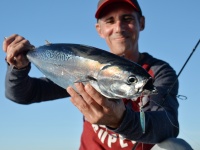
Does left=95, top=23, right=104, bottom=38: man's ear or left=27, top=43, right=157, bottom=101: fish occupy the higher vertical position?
left=27, top=43, right=157, bottom=101: fish

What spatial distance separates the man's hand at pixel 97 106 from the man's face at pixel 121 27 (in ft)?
6.38

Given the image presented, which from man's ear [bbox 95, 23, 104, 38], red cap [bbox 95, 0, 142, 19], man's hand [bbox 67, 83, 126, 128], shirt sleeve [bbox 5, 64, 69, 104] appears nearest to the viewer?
man's hand [bbox 67, 83, 126, 128]

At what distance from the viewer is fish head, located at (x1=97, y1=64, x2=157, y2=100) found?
3271 mm

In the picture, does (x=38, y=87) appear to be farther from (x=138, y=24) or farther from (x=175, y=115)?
(x=175, y=115)

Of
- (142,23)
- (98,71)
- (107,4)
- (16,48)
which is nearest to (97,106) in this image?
(98,71)

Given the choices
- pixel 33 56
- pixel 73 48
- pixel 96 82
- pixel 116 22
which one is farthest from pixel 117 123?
pixel 116 22

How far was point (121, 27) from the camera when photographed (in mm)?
5512

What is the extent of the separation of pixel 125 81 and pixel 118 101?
0.49 metres

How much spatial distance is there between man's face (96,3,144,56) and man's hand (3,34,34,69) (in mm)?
1320

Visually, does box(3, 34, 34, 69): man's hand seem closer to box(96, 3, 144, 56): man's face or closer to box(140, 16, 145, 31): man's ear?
box(96, 3, 144, 56): man's face

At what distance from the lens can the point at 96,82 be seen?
3.48m

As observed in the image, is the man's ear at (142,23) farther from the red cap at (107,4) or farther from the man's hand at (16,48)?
the man's hand at (16,48)

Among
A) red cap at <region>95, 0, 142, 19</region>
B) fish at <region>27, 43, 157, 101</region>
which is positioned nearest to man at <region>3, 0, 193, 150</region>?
red cap at <region>95, 0, 142, 19</region>

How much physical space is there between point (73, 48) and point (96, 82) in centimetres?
55
